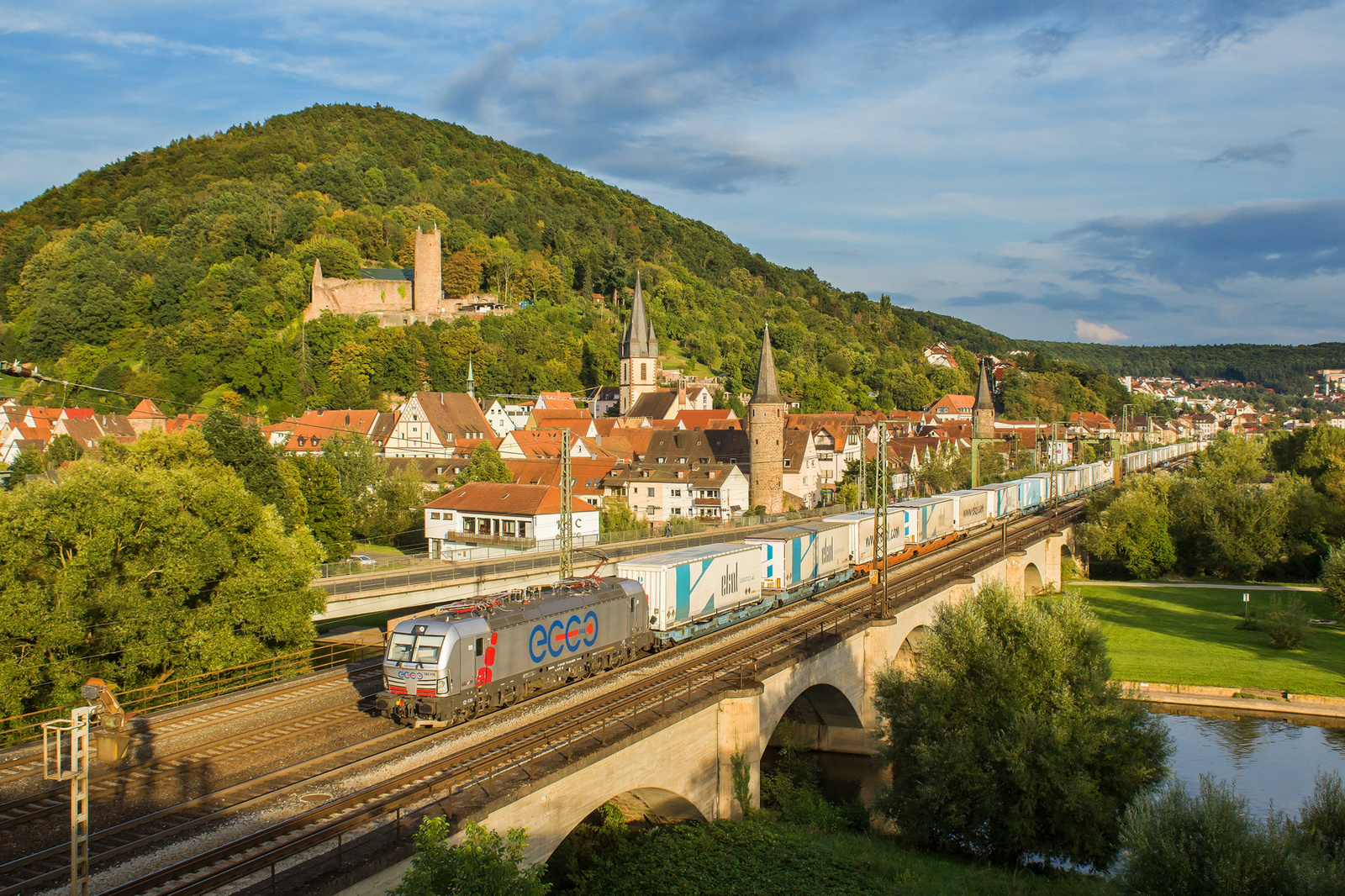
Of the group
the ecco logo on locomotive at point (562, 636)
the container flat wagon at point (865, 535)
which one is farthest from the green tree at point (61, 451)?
the ecco logo on locomotive at point (562, 636)

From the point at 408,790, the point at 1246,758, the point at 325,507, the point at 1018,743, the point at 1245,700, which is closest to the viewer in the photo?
the point at 408,790

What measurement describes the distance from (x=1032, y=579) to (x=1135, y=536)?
1262 cm

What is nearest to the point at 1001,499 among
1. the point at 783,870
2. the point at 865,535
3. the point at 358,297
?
the point at 865,535

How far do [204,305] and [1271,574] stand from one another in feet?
427

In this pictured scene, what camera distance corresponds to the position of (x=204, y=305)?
423ft

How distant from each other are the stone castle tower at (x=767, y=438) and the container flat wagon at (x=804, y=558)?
35.1 meters

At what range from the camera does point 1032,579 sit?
58031 millimetres

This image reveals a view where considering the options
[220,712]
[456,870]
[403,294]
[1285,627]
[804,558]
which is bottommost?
[1285,627]

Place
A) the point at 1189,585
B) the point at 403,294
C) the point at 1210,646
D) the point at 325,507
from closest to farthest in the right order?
the point at 1210,646 < the point at 325,507 < the point at 1189,585 < the point at 403,294

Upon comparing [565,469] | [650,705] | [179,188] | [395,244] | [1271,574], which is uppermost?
[179,188]

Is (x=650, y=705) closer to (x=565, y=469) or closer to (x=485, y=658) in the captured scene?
(x=485, y=658)

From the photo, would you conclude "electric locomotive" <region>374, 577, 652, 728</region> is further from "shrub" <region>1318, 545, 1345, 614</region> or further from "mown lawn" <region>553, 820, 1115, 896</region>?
"shrub" <region>1318, 545, 1345, 614</region>

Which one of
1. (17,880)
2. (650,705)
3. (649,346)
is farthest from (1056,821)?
(649,346)

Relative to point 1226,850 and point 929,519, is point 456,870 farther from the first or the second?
point 929,519
